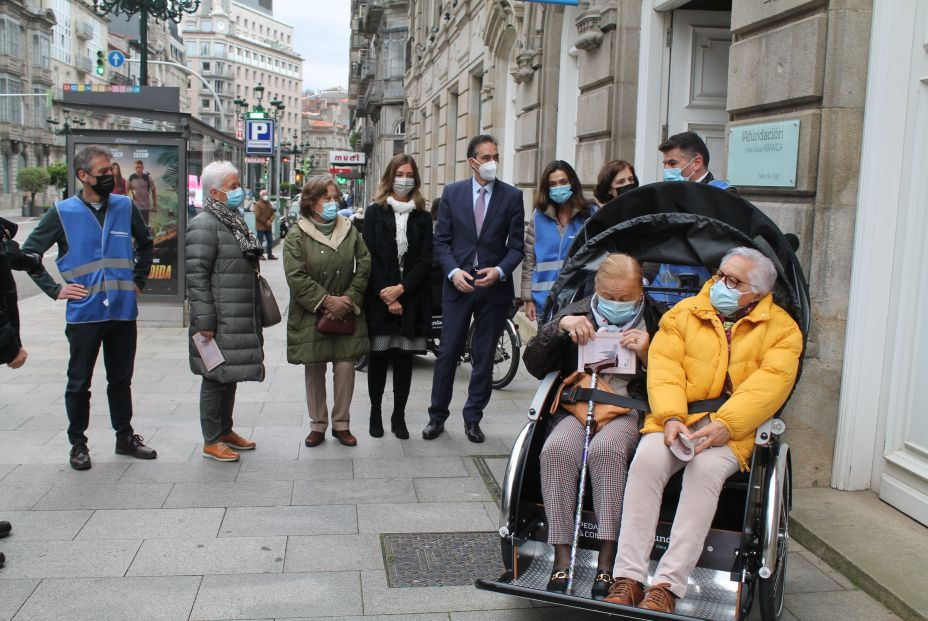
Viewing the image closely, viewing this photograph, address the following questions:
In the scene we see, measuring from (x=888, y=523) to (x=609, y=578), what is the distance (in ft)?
6.49

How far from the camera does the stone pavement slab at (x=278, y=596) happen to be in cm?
402

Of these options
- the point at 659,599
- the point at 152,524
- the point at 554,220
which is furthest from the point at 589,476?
the point at 554,220

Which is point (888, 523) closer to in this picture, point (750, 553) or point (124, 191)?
point (750, 553)

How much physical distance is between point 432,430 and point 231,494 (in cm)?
175

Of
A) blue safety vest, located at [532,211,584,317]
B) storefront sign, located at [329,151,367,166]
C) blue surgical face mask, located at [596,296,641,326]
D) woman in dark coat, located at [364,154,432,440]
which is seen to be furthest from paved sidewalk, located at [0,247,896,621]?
storefront sign, located at [329,151,367,166]

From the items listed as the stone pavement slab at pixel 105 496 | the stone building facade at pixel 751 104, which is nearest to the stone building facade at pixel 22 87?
the stone building facade at pixel 751 104

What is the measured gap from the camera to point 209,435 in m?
6.30

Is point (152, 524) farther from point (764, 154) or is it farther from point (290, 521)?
point (764, 154)

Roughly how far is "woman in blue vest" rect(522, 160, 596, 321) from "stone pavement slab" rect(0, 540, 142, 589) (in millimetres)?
3194

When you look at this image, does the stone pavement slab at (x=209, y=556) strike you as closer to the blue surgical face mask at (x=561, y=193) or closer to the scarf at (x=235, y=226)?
the scarf at (x=235, y=226)

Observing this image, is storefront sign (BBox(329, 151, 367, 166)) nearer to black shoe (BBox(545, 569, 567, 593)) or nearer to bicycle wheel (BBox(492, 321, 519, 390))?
bicycle wheel (BBox(492, 321, 519, 390))

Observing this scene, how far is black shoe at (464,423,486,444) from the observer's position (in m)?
6.91

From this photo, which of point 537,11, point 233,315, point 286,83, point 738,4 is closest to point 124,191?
point 537,11

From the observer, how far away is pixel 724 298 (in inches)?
157
